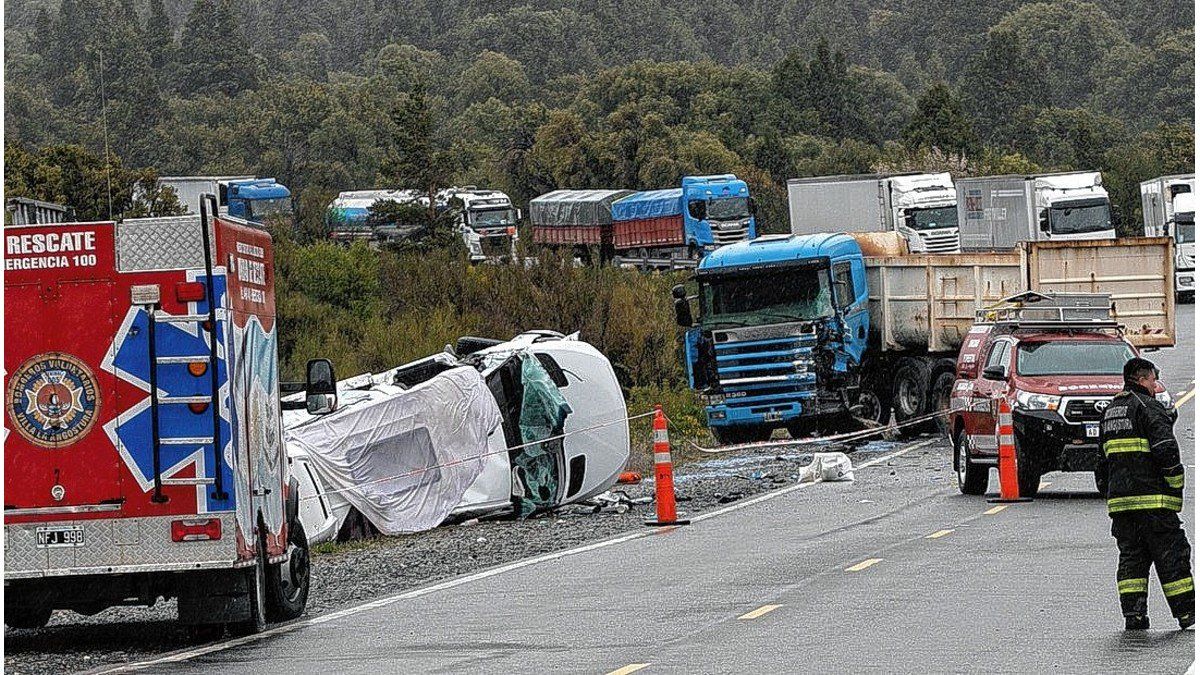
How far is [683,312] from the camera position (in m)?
30.4

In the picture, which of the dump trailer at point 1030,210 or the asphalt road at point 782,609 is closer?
the asphalt road at point 782,609

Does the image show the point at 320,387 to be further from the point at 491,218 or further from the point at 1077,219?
the point at 491,218

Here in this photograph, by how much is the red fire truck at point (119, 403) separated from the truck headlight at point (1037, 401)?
1109 centimetres

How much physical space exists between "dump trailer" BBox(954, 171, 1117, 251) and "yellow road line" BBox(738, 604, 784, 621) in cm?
4417

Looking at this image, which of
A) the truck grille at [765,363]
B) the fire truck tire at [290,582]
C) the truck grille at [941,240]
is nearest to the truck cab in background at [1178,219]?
the truck grille at [941,240]

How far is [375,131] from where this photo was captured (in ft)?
379

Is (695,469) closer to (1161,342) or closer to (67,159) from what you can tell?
(1161,342)

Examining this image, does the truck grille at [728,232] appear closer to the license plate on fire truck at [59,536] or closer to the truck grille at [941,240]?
the truck grille at [941,240]

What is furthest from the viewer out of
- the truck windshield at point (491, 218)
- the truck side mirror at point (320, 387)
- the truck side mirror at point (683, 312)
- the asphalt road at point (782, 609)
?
the truck windshield at point (491, 218)

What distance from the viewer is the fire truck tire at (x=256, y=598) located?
41.8 feet

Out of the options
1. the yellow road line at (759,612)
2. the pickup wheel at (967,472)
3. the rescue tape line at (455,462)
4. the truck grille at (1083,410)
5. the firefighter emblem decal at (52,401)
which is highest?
the firefighter emblem decal at (52,401)

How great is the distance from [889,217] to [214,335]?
44115 mm

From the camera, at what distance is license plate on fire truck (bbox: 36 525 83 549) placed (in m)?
12.2

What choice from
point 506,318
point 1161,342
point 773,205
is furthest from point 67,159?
point 773,205
